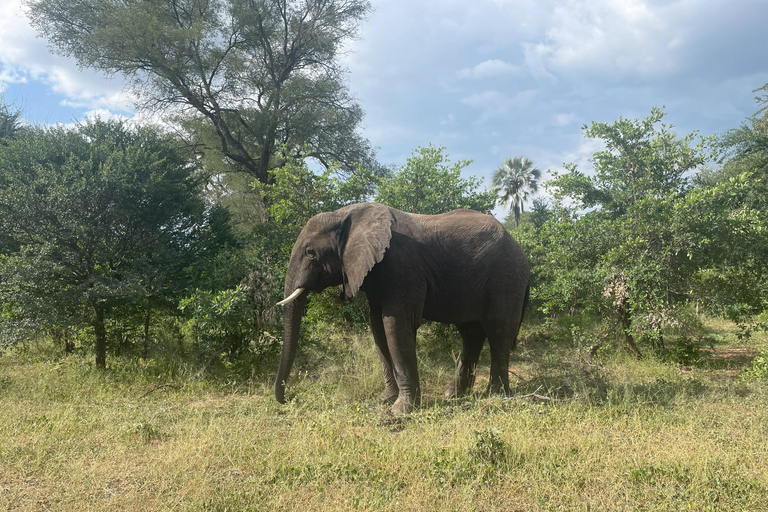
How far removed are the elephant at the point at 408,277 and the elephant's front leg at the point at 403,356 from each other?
0.01 meters

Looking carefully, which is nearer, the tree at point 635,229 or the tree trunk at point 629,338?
the tree at point 635,229

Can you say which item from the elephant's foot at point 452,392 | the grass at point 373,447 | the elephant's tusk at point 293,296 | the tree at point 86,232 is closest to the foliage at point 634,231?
the grass at point 373,447

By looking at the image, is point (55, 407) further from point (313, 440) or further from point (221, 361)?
point (313, 440)

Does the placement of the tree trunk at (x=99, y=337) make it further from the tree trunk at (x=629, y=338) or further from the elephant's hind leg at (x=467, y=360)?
the tree trunk at (x=629, y=338)

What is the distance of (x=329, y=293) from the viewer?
34.4 ft

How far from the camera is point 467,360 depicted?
7.46 meters

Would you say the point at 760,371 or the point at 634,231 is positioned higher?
the point at 634,231

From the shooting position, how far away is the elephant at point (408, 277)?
6.12m

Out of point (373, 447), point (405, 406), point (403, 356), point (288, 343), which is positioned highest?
point (288, 343)

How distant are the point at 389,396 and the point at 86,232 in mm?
6335

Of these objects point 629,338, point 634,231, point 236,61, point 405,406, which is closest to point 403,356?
point 405,406

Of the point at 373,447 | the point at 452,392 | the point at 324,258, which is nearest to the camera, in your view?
the point at 373,447

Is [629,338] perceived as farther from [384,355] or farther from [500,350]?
[384,355]

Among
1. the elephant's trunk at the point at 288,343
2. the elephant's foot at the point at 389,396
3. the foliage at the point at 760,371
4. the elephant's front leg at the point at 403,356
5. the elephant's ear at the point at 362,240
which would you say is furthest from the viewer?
the foliage at the point at 760,371
